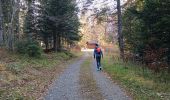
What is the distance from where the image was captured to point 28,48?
1216 inches

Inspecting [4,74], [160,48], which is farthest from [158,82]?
[4,74]

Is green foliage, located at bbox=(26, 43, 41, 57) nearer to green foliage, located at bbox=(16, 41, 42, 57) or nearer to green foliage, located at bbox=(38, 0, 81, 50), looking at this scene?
green foliage, located at bbox=(16, 41, 42, 57)

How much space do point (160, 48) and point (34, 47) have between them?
51.7 ft

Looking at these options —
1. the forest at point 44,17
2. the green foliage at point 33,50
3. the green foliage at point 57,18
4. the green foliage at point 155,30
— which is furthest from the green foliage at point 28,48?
the green foliage at point 155,30

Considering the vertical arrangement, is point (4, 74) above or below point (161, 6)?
below

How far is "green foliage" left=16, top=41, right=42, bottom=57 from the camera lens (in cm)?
3088

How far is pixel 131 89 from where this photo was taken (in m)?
14.6

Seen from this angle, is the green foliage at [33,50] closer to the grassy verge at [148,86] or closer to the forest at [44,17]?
the forest at [44,17]

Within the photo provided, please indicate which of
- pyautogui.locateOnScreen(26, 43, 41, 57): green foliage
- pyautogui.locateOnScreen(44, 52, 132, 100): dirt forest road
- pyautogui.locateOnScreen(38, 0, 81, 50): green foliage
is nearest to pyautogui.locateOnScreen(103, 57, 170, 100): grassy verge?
pyautogui.locateOnScreen(44, 52, 132, 100): dirt forest road

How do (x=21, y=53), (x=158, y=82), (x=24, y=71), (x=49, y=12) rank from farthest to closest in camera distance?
(x=49, y=12) → (x=21, y=53) → (x=24, y=71) → (x=158, y=82)

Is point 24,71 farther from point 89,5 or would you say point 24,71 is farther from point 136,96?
point 89,5

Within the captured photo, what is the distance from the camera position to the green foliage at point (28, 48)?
30875 mm

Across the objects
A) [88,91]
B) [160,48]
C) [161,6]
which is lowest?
[88,91]

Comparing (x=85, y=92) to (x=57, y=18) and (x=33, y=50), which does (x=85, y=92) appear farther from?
(x=57, y=18)
